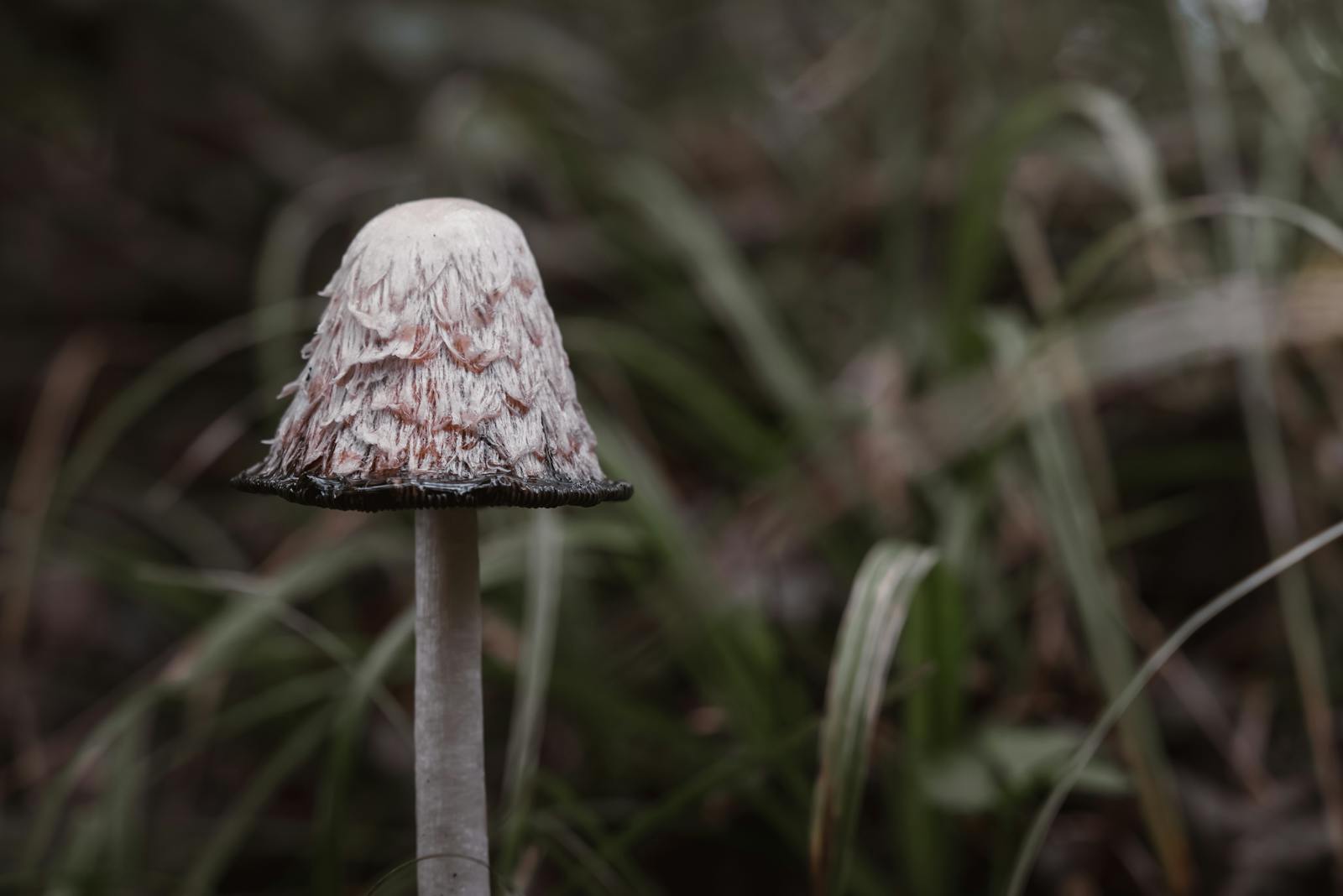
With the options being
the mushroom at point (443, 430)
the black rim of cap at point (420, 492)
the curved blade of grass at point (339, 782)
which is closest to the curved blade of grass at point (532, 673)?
the curved blade of grass at point (339, 782)

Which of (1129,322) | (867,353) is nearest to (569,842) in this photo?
(1129,322)

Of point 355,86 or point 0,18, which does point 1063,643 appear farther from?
point 0,18

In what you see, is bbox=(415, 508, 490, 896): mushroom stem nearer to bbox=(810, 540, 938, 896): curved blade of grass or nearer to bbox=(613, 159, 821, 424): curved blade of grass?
bbox=(810, 540, 938, 896): curved blade of grass

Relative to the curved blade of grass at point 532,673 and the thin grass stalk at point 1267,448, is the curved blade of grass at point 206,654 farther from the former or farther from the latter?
the thin grass stalk at point 1267,448

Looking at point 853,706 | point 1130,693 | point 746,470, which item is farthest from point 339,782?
point 746,470

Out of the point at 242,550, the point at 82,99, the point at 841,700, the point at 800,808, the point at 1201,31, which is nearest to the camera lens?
the point at 841,700

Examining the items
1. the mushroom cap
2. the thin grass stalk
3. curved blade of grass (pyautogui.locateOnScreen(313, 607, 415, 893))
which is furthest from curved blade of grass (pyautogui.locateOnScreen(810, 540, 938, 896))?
the thin grass stalk
